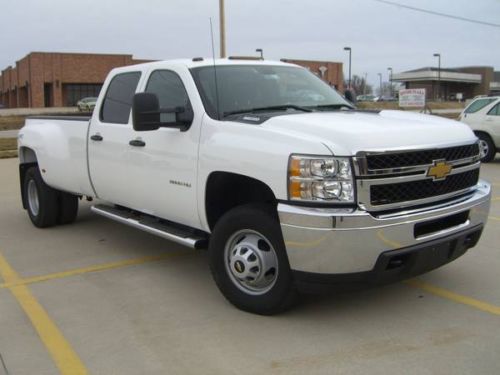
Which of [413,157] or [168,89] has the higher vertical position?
[168,89]

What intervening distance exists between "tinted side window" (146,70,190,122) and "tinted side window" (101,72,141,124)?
342 mm

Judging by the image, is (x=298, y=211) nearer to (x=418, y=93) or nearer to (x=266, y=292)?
(x=266, y=292)

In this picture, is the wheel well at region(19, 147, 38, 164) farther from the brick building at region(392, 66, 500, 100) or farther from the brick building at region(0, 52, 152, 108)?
the brick building at region(392, 66, 500, 100)

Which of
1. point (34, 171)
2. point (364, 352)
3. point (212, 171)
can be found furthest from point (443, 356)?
point (34, 171)

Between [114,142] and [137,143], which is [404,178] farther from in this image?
[114,142]

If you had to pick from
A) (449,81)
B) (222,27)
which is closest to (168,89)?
(222,27)

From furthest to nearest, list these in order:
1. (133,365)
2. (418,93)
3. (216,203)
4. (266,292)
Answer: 1. (418,93)
2. (216,203)
3. (266,292)
4. (133,365)

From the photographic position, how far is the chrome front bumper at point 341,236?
3.66m

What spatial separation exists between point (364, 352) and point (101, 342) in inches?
69.6

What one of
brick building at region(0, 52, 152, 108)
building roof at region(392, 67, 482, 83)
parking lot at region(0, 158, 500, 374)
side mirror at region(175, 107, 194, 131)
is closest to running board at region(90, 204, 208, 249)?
parking lot at region(0, 158, 500, 374)

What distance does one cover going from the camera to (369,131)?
387 centimetres

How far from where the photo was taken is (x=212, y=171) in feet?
14.7

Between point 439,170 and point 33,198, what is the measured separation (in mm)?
5671

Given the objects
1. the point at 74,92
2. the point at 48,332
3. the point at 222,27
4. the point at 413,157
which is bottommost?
the point at 48,332
